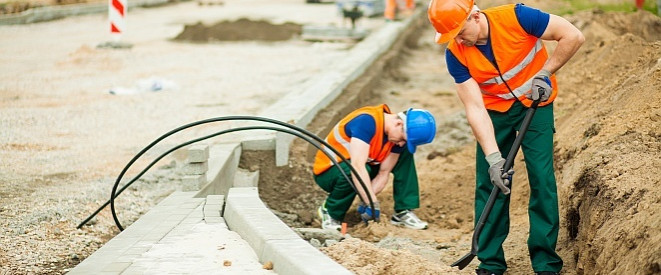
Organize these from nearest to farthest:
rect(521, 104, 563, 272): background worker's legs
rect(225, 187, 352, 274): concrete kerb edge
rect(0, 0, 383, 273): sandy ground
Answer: rect(225, 187, 352, 274): concrete kerb edge, rect(521, 104, 563, 272): background worker's legs, rect(0, 0, 383, 273): sandy ground

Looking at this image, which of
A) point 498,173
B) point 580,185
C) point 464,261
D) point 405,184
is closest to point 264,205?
point 464,261

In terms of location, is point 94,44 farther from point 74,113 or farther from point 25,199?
point 25,199

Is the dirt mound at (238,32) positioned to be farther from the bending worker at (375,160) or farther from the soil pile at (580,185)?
the bending worker at (375,160)

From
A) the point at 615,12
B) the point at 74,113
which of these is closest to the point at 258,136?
the point at 74,113

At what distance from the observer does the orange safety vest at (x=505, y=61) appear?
16.8 ft

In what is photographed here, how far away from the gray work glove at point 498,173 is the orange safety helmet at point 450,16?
69 cm

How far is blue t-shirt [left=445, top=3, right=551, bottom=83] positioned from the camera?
505 centimetres

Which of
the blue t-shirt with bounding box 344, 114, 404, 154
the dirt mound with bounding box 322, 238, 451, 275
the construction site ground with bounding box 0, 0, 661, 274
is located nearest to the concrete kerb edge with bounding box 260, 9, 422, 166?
the construction site ground with bounding box 0, 0, 661, 274

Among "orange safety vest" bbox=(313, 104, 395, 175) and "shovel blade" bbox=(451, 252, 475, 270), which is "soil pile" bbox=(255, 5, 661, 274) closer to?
"shovel blade" bbox=(451, 252, 475, 270)

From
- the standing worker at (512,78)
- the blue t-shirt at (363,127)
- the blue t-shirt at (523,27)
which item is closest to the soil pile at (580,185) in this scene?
the standing worker at (512,78)

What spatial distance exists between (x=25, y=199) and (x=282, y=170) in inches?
88.4

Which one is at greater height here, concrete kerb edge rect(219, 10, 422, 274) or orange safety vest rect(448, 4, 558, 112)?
orange safety vest rect(448, 4, 558, 112)

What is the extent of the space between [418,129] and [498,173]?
1.76 meters

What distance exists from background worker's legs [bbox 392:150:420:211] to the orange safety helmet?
2209mm
